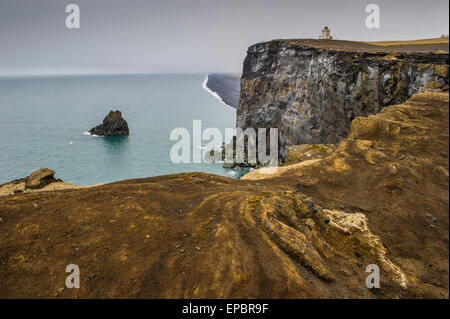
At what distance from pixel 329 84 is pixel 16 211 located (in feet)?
157

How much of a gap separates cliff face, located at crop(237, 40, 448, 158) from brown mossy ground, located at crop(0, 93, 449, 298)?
65.8 ft

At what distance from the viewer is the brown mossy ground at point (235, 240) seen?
9.70 m

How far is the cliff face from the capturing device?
3509cm

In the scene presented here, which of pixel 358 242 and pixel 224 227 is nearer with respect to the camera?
pixel 224 227

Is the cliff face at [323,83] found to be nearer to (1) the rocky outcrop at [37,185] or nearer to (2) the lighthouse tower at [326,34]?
(2) the lighthouse tower at [326,34]

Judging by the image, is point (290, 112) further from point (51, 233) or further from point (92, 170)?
point (51, 233)

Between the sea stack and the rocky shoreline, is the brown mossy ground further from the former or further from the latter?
the sea stack

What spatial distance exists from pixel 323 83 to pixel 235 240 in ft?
149

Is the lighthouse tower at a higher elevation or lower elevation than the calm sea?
higher

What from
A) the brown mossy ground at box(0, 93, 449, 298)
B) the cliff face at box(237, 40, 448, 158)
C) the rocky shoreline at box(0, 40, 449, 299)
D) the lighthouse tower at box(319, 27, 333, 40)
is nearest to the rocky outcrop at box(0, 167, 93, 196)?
the rocky shoreline at box(0, 40, 449, 299)

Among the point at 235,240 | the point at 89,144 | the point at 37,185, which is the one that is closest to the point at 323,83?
the point at 235,240

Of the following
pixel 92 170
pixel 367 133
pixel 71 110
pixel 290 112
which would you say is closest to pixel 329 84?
pixel 290 112

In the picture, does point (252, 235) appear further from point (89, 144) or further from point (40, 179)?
point (89, 144)

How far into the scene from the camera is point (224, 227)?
11.9 metres
